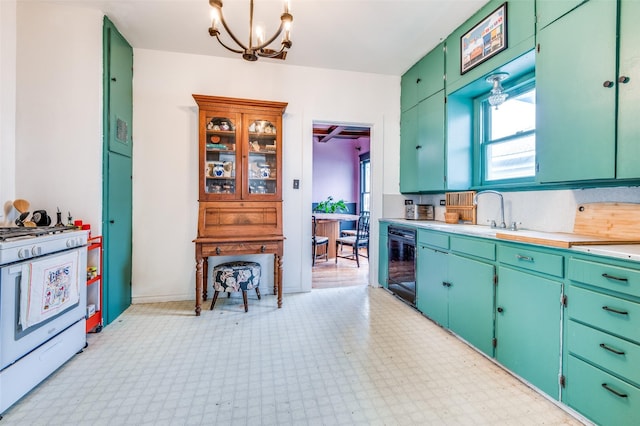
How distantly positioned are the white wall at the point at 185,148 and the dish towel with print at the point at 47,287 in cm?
118

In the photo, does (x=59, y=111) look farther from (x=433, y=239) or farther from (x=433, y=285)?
(x=433, y=285)

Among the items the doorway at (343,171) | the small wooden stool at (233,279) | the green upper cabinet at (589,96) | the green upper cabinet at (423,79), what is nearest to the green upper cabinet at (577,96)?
the green upper cabinet at (589,96)

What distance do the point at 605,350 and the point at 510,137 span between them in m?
1.92

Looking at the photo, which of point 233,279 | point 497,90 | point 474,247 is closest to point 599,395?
point 474,247

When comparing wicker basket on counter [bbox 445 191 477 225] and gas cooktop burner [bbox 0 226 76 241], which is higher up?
wicker basket on counter [bbox 445 191 477 225]

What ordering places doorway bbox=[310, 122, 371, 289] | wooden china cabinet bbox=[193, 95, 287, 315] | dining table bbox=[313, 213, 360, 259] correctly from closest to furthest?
wooden china cabinet bbox=[193, 95, 287, 315], dining table bbox=[313, 213, 360, 259], doorway bbox=[310, 122, 371, 289]

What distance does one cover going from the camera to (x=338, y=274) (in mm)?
4504

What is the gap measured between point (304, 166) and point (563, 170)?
2505 millimetres

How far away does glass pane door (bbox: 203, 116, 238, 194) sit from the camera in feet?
10.5

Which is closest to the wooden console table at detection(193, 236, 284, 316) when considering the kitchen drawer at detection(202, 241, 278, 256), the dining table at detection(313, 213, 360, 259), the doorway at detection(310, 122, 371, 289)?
the kitchen drawer at detection(202, 241, 278, 256)

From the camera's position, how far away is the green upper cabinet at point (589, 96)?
5.04 feet

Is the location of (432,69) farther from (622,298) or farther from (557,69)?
(622,298)

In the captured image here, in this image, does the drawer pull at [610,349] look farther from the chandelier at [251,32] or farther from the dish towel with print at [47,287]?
the dish towel with print at [47,287]

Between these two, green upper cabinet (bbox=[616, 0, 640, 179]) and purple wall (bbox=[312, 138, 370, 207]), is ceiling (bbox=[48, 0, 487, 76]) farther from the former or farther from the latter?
purple wall (bbox=[312, 138, 370, 207])
